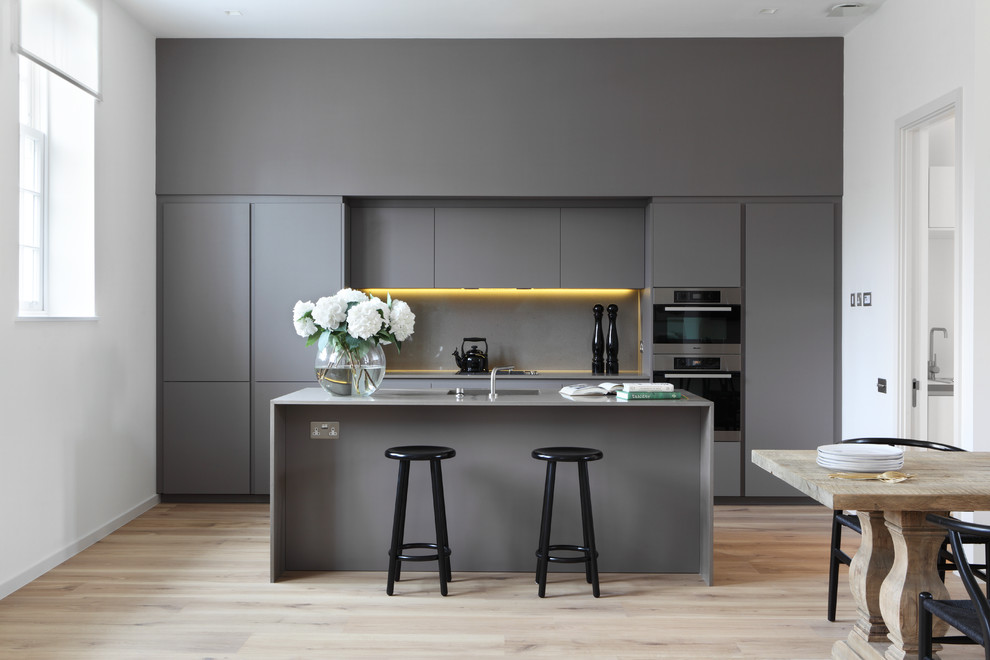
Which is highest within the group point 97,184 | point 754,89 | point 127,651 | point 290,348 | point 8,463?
point 754,89

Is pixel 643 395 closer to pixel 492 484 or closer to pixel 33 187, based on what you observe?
pixel 492 484

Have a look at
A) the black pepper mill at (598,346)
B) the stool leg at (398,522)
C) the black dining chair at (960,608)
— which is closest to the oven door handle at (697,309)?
the black pepper mill at (598,346)

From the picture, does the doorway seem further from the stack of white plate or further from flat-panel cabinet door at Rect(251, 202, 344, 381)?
flat-panel cabinet door at Rect(251, 202, 344, 381)

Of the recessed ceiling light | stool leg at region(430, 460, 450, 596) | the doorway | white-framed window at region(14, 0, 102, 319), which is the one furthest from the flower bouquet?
the recessed ceiling light

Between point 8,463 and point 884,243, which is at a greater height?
point 884,243

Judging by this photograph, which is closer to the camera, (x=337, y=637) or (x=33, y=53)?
(x=337, y=637)

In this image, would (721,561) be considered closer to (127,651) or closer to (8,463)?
(127,651)

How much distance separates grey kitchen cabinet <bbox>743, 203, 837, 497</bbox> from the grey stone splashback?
0.96m

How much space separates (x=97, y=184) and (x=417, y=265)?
2.12 meters

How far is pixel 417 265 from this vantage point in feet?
18.5

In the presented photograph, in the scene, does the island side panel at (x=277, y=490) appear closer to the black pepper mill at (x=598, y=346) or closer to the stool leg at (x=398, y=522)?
the stool leg at (x=398, y=522)

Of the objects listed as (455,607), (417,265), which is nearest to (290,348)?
(417,265)

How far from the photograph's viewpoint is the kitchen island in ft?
12.7

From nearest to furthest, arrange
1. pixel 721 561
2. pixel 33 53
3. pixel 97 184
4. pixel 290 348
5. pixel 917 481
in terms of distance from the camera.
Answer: pixel 917 481 → pixel 33 53 → pixel 721 561 → pixel 97 184 → pixel 290 348
